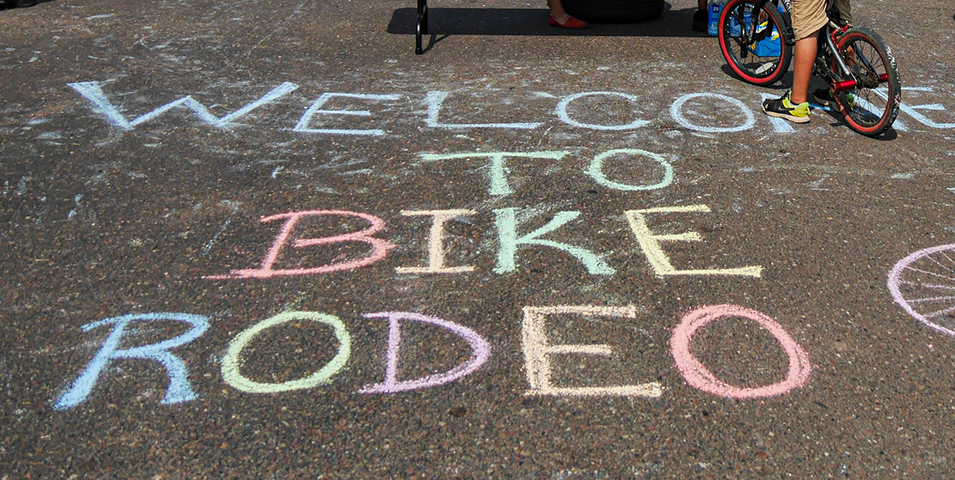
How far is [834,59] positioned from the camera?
427 cm

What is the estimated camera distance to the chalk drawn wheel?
2.72 meters

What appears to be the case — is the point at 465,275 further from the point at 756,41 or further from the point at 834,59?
the point at 756,41

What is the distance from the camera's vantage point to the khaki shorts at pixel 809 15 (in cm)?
420

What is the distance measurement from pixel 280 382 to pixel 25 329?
0.96 m

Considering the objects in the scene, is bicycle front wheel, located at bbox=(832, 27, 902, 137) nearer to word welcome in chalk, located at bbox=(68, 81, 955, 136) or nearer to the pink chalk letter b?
word welcome in chalk, located at bbox=(68, 81, 955, 136)

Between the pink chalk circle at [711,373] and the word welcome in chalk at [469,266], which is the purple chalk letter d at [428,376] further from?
the pink chalk circle at [711,373]

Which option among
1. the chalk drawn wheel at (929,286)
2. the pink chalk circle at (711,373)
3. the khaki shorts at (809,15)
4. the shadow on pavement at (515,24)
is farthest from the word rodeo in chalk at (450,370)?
the shadow on pavement at (515,24)

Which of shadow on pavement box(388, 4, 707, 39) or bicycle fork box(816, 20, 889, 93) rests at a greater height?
bicycle fork box(816, 20, 889, 93)

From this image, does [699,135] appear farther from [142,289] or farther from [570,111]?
[142,289]

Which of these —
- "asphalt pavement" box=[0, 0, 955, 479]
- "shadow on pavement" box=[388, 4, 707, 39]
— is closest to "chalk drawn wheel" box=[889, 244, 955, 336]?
"asphalt pavement" box=[0, 0, 955, 479]

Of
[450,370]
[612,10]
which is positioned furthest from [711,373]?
[612,10]

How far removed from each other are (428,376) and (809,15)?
3091 millimetres

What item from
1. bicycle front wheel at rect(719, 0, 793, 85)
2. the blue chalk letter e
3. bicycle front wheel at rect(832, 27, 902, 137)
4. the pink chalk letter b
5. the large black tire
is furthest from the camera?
the large black tire

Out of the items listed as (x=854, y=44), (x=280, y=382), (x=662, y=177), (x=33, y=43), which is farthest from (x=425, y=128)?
(x=33, y=43)
